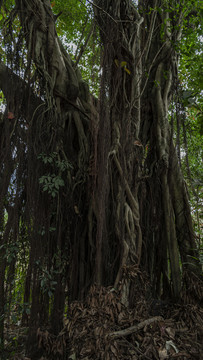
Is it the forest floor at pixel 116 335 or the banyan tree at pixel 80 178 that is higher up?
the banyan tree at pixel 80 178

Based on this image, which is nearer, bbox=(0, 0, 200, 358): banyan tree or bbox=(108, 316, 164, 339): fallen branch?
bbox=(108, 316, 164, 339): fallen branch

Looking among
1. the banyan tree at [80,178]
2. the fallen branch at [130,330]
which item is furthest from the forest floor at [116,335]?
the banyan tree at [80,178]

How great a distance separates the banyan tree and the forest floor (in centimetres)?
26

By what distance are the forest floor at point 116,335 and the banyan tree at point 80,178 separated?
26 centimetres

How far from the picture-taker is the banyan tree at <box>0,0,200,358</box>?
2.30m

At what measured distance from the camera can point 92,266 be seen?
2.47m

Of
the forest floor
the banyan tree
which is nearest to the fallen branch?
the forest floor

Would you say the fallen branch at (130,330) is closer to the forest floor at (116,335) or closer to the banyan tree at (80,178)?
the forest floor at (116,335)

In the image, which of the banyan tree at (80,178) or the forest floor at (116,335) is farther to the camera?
the banyan tree at (80,178)

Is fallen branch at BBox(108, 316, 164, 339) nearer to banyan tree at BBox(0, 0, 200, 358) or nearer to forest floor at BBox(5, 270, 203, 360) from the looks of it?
forest floor at BBox(5, 270, 203, 360)

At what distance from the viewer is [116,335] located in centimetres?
164

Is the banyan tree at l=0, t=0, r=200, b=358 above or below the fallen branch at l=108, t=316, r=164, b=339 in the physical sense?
above

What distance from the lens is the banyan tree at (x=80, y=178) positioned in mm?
2305

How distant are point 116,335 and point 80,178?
4.61 feet
